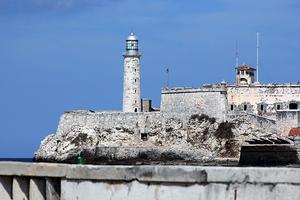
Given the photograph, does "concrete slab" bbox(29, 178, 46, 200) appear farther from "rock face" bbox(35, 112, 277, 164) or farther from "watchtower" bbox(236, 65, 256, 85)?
"watchtower" bbox(236, 65, 256, 85)

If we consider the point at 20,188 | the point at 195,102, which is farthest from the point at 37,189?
the point at 195,102

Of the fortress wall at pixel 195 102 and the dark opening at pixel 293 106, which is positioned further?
the dark opening at pixel 293 106

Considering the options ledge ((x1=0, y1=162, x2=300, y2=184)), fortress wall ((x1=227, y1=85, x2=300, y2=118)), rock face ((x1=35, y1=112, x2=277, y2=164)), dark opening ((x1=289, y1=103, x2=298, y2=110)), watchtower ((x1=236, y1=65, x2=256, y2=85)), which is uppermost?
watchtower ((x1=236, y1=65, x2=256, y2=85))

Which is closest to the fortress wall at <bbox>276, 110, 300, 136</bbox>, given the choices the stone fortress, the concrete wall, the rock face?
the stone fortress

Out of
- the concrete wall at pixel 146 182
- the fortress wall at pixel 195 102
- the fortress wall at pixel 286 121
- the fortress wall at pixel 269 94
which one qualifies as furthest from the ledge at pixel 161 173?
the fortress wall at pixel 269 94

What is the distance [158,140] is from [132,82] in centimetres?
425

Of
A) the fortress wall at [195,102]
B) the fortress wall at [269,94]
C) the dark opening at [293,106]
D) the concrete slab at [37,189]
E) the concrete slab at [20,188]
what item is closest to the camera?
the concrete slab at [37,189]

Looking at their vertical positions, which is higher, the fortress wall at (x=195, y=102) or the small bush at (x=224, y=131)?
the fortress wall at (x=195, y=102)

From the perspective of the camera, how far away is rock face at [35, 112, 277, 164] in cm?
5872

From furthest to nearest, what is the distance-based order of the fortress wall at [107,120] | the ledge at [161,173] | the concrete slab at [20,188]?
the fortress wall at [107,120] → the concrete slab at [20,188] → the ledge at [161,173]

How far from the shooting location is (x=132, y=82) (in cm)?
6144

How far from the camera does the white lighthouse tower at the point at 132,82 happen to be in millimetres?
61438

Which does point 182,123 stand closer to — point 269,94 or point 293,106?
point 269,94

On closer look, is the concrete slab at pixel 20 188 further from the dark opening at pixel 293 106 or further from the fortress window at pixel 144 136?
the fortress window at pixel 144 136
